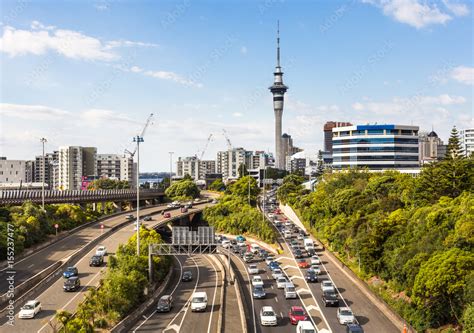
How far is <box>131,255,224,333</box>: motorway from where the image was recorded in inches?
1560

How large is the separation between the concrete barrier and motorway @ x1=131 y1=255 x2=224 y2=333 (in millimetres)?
470

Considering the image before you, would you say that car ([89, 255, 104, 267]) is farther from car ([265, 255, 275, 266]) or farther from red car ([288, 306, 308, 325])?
red car ([288, 306, 308, 325])

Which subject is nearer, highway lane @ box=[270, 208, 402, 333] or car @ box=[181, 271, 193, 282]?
highway lane @ box=[270, 208, 402, 333]

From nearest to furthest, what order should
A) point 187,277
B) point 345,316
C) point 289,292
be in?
point 345,316 < point 289,292 < point 187,277

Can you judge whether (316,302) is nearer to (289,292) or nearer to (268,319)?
(289,292)

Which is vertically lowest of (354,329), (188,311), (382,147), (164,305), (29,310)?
(188,311)

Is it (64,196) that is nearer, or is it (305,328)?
(305,328)

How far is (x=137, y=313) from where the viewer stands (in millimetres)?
42781

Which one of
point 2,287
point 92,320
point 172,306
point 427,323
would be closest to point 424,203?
point 427,323

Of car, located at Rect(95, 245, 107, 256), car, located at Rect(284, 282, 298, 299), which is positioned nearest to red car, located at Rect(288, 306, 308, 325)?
car, located at Rect(284, 282, 298, 299)

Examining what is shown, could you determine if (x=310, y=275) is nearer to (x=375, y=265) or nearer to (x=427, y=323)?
(x=375, y=265)

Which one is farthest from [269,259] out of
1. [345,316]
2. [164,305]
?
[345,316]

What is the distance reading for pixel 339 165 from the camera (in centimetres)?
14525

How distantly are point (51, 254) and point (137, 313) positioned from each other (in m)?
27.0
